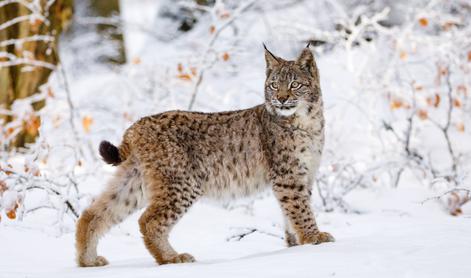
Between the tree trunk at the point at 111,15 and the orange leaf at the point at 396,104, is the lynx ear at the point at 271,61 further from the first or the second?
the tree trunk at the point at 111,15

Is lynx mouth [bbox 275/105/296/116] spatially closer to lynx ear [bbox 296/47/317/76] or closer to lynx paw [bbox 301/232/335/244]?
lynx ear [bbox 296/47/317/76]

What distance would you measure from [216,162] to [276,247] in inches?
34.1

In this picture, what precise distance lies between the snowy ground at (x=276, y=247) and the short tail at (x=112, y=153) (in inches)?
27.9

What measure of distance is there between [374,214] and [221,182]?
200 cm

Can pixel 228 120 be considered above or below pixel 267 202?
above

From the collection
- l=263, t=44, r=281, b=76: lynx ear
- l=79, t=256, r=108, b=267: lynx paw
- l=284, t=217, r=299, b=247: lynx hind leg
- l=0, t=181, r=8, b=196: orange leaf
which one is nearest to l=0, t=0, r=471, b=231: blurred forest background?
l=0, t=181, r=8, b=196: orange leaf

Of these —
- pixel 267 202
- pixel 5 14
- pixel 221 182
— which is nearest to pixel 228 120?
pixel 221 182

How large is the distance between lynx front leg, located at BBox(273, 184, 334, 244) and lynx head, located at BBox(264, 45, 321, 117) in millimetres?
547

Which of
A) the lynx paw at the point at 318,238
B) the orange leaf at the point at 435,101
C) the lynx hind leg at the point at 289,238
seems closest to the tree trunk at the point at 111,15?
the orange leaf at the point at 435,101

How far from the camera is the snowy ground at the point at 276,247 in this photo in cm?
377

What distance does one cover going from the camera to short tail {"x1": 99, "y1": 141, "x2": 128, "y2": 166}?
4.71 metres

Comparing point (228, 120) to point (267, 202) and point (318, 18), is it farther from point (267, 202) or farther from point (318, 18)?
point (318, 18)

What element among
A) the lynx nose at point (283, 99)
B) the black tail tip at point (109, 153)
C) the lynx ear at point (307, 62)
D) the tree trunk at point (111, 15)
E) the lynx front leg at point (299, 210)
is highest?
the tree trunk at point (111, 15)

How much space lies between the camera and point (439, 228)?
188 inches
